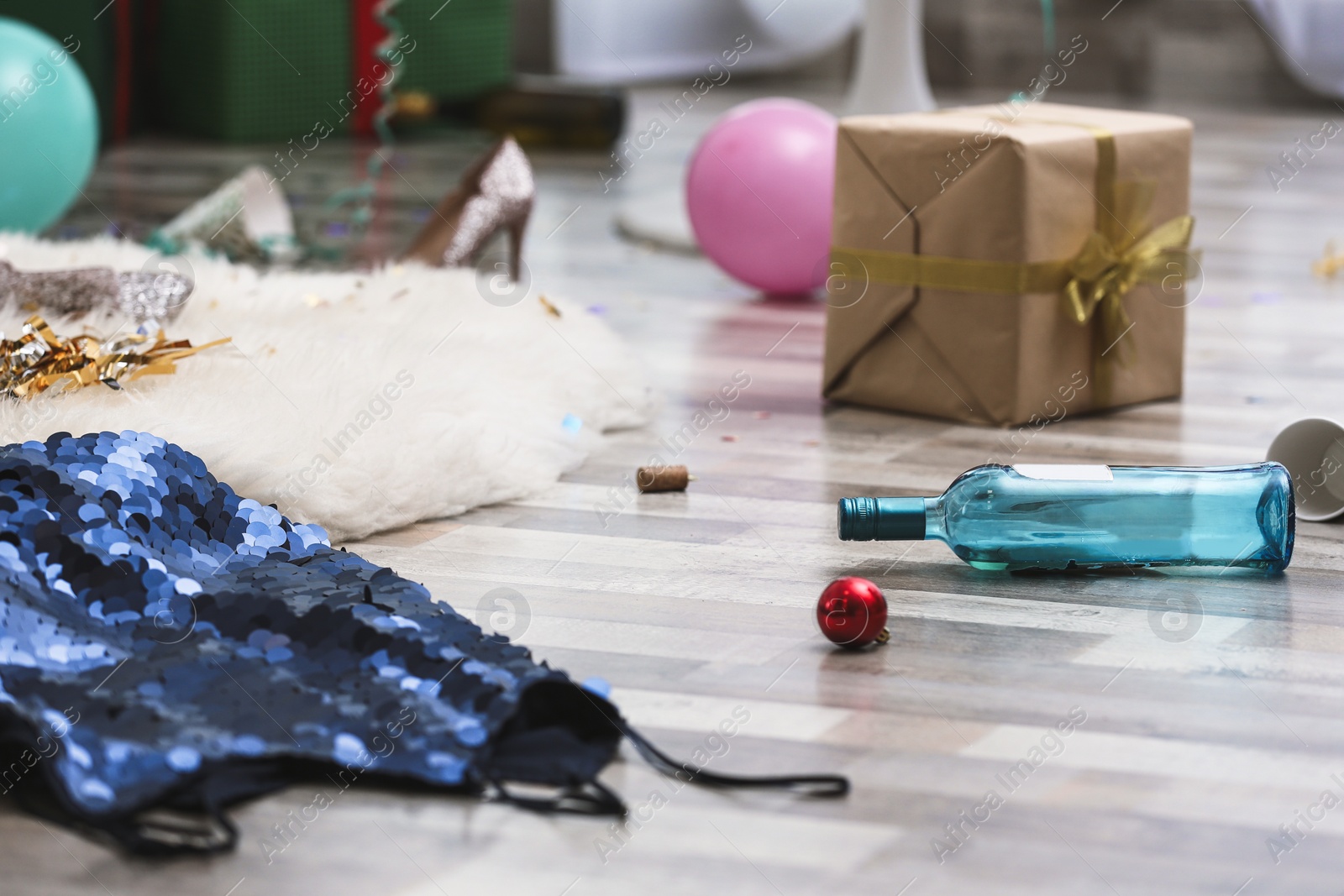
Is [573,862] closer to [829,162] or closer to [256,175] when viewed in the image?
[829,162]

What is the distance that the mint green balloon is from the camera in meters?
2.42

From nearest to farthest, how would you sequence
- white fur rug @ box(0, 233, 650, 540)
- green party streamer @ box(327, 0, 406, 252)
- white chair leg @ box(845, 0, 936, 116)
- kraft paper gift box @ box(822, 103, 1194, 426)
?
white fur rug @ box(0, 233, 650, 540), kraft paper gift box @ box(822, 103, 1194, 426), white chair leg @ box(845, 0, 936, 116), green party streamer @ box(327, 0, 406, 252)

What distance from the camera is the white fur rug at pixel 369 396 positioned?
130cm

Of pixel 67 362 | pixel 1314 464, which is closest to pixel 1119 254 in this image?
pixel 1314 464

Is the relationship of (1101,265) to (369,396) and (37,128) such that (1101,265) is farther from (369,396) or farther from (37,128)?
(37,128)

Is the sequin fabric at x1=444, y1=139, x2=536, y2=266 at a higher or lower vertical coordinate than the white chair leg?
lower

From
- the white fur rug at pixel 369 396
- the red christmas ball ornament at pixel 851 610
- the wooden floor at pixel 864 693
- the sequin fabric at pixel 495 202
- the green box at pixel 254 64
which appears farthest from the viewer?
the green box at pixel 254 64

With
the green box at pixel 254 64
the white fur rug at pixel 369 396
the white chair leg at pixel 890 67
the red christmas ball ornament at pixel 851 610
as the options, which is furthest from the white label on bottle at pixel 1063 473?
the green box at pixel 254 64

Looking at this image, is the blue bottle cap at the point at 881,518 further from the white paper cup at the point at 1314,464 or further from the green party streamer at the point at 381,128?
the green party streamer at the point at 381,128

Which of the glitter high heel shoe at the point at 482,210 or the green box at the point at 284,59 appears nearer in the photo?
the glitter high heel shoe at the point at 482,210

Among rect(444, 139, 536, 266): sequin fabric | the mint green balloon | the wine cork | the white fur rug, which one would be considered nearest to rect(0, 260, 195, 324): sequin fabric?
the white fur rug

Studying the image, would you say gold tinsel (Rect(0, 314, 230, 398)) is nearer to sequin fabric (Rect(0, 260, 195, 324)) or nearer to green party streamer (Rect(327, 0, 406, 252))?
sequin fabric (Rect(0, 260, 195, 324))

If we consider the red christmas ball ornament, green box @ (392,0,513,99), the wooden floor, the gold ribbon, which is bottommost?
the wooden floor

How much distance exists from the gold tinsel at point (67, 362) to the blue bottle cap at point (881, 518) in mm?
718
